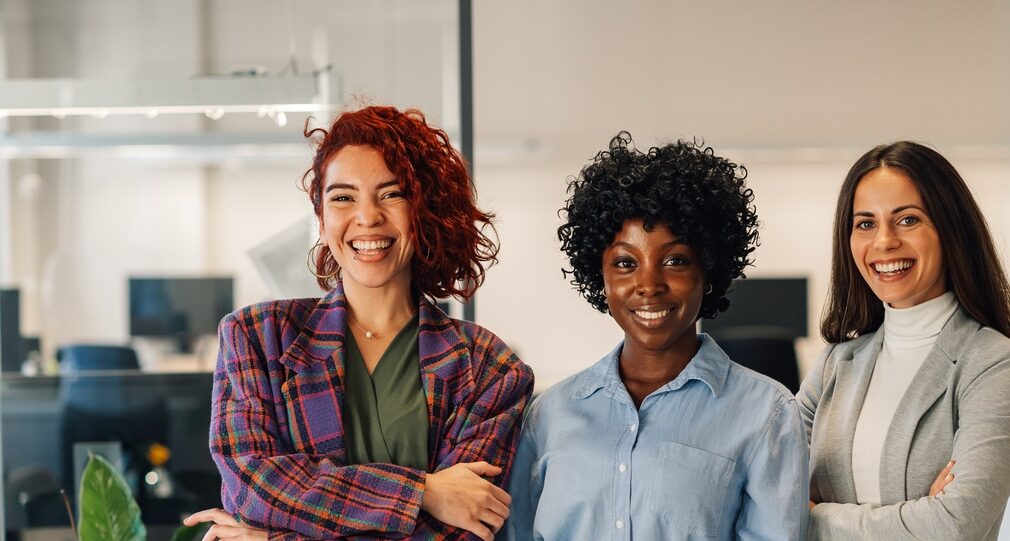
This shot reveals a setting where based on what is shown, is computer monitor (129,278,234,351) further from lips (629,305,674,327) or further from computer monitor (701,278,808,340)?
lips (629,305,674,327)

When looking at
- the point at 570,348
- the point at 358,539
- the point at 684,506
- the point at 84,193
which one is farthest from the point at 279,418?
the point at 84,193

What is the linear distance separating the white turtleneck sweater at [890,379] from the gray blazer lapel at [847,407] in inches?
0.5

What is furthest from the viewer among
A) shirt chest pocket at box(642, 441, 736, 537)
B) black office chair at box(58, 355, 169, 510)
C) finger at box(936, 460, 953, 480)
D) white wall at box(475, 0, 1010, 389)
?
black office chair at box(58, 355, 169, 510)

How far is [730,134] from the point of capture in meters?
3.59

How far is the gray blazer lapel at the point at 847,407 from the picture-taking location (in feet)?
6.16

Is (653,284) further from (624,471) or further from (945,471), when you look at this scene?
(945,471)

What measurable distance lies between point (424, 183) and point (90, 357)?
230 centimetres

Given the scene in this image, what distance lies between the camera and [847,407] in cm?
195

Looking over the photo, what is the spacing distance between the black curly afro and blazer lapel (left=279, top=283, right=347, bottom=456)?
1.50 feet

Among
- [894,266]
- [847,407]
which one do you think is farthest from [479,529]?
[894,266]

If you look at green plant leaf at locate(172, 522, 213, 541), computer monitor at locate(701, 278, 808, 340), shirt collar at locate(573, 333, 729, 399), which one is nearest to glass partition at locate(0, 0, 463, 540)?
green plant leaf at locate(172, 522, 213, 541)

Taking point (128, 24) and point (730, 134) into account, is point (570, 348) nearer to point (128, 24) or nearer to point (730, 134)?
point (730, 134)

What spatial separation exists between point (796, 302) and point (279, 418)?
Answer: 2.31 metres

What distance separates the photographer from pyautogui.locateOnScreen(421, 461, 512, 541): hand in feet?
5.53
